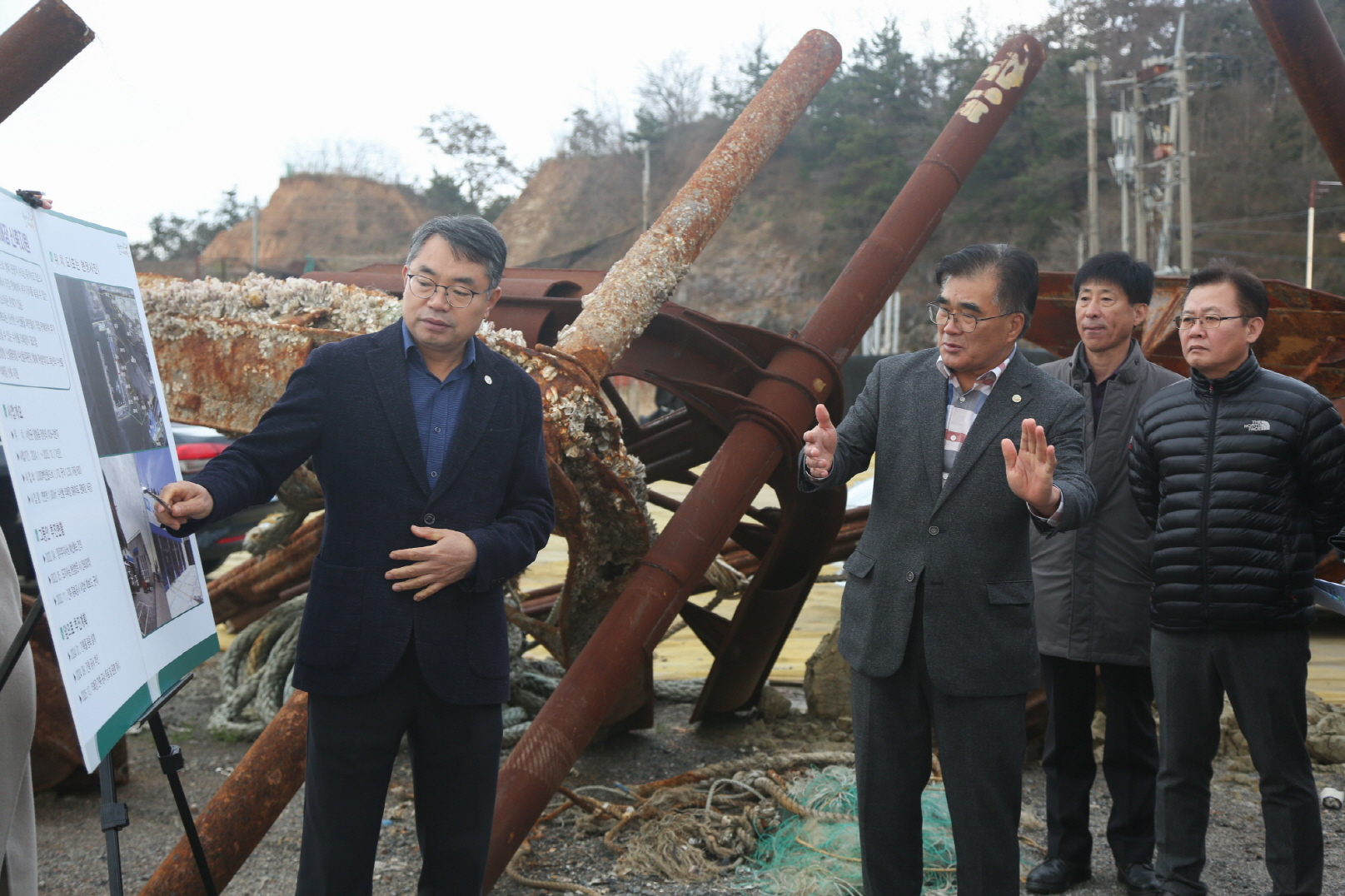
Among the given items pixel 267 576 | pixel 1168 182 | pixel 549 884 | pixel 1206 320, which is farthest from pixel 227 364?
pixel 1168 182

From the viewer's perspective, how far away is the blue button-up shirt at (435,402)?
1991mm

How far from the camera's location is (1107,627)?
290 cm

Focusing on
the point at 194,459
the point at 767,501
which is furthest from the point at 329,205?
the point at 194,459

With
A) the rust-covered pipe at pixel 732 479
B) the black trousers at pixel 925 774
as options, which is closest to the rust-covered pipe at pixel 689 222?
the rust-covered pipe at pixel 732 479

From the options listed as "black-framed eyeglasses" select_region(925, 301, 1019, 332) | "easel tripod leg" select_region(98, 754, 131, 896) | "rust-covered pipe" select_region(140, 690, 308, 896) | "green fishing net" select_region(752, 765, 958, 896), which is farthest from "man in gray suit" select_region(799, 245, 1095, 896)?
"easel tripod leg" select_region(98, 754, 131, 896)

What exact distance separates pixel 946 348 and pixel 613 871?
1.82 m

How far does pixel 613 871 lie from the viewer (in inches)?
119

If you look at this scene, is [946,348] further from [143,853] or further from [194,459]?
[194,459]

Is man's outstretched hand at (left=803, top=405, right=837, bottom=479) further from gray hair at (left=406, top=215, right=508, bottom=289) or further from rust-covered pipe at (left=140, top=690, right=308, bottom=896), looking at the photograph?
rust-covered pipe at (left=140, top=690, right=308, bottom=896)

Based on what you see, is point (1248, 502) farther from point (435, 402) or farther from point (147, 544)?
point (147, 544)

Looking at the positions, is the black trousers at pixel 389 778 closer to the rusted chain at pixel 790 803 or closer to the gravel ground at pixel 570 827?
the gravel ground at pixel 570 827

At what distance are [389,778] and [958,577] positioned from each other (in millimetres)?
1238

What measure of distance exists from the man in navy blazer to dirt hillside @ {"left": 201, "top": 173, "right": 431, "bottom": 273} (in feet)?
160

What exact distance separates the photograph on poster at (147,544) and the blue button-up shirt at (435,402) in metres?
0.54
